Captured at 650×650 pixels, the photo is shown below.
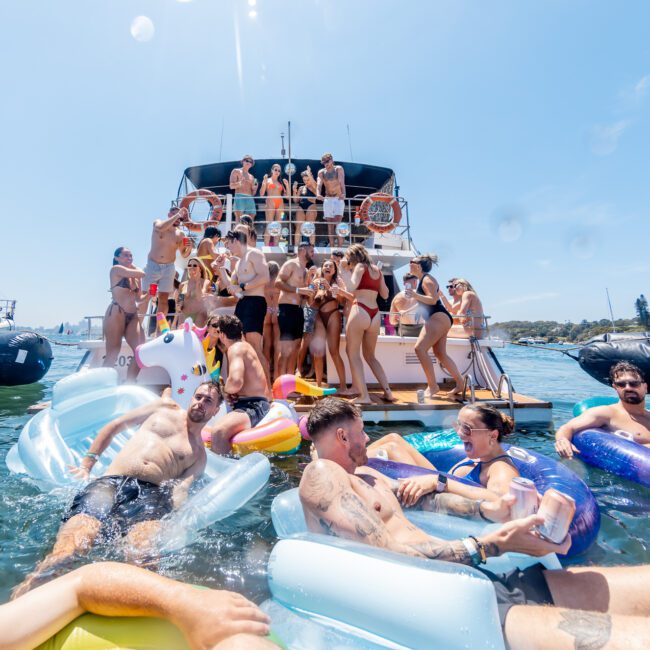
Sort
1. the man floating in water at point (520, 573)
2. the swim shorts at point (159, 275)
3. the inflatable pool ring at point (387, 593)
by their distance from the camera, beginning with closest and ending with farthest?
the inflatable pool ring at point (387, 593)
the man floating in water at point (520, 573)
the swim shorts at point (159, 275)

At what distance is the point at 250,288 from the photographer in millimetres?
5516

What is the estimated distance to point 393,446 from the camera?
3.25 metres

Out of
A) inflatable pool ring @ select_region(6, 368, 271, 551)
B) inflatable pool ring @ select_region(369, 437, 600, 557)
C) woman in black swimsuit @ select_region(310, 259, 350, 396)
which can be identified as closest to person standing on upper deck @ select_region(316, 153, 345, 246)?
woman in black swimsuit @ select_region(310, 259, 350, 396)

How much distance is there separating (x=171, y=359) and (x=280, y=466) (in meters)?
1.64

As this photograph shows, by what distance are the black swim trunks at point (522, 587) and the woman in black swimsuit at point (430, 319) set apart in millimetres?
3828

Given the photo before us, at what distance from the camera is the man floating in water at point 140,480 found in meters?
2.33

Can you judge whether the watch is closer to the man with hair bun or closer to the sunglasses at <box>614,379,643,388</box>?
the man with hair bun

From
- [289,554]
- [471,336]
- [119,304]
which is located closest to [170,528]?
[289,554]

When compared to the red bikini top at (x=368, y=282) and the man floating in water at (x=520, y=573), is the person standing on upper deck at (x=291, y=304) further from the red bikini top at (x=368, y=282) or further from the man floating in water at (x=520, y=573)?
the man floating in water at (x=520, y=573)

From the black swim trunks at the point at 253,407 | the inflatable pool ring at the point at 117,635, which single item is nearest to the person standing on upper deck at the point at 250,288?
the black swim trunks at the point at 253,407

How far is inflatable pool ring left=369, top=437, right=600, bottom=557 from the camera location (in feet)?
7.80

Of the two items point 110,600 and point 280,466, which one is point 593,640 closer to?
point 110,600

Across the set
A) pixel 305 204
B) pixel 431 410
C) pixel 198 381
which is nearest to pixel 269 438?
pixel 198 381

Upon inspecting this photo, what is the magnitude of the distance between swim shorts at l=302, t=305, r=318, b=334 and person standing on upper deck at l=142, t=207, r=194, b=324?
2.15 metres
